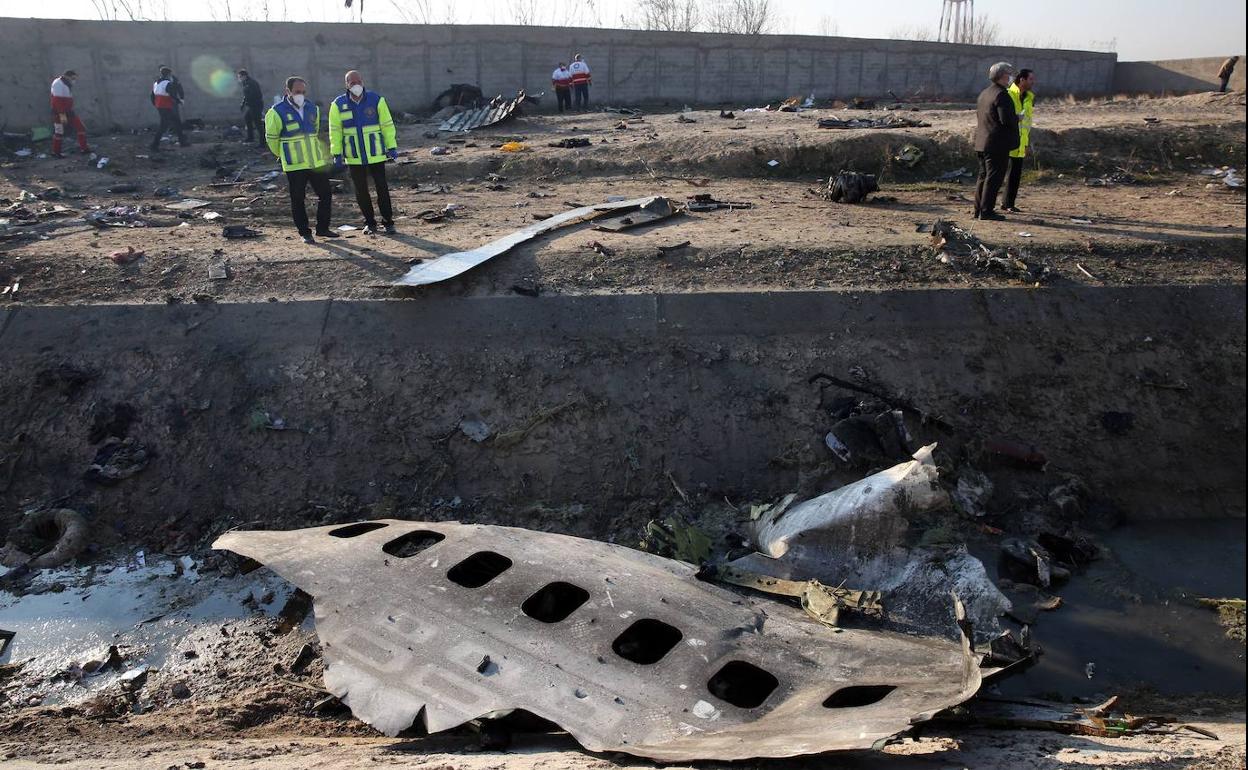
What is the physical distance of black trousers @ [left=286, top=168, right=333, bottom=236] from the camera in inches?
333

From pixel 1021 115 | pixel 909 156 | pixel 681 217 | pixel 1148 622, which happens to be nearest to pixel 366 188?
pixel 681 217

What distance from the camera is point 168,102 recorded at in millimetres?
15711

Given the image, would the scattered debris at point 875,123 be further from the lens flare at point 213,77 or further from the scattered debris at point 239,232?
the lens flare at point 213,77

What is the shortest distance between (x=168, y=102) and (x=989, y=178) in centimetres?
1459

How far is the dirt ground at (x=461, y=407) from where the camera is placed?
4.34 meters

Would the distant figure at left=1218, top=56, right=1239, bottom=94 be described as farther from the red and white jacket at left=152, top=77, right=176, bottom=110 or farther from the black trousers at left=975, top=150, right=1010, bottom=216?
the red and white jacket at left=152, top=77, right=176, bottom=110

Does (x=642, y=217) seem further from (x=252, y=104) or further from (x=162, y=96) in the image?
(x=162, y=96)

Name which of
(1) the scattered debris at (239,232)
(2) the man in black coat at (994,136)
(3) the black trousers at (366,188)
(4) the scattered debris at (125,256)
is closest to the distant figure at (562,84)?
(3) the black trousers at (366,188)

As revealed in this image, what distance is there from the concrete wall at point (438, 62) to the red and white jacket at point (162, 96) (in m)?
3.52

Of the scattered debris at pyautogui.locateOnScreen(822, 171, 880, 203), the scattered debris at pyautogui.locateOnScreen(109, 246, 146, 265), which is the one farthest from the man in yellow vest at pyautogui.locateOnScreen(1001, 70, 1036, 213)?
the scattered debris at pyautogui.locateOnScreen(109, 246, 146, 265)

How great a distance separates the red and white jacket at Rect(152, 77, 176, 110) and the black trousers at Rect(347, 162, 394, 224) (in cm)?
948

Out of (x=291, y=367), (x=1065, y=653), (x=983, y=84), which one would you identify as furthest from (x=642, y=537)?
(x=983, y=84)

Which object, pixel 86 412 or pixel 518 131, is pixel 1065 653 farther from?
pixel 518 131

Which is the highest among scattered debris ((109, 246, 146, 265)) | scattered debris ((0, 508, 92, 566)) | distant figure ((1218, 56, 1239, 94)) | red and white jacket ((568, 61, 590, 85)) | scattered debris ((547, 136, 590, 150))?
distant figure ((1218, 56, 1239, 94))
